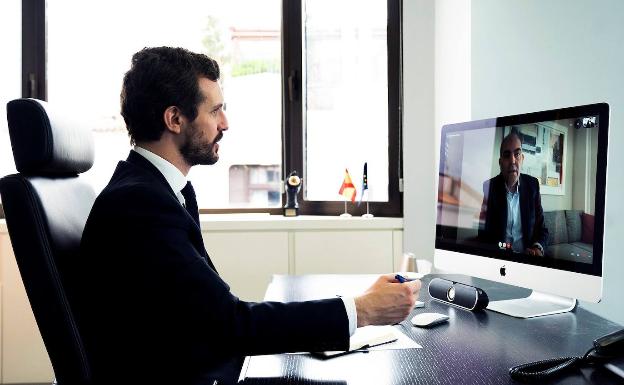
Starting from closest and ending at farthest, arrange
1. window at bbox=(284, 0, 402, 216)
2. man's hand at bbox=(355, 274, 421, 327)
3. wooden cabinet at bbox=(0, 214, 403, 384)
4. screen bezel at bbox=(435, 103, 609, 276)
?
man's hand at bbox=(355, 274, 421, 327)
screen bezel at bbox=(435, 103, 609, 276)
wooden cabinet at bbox=(0, 214, 403, 384)
window at bbox=(284, 0, 402, 216)

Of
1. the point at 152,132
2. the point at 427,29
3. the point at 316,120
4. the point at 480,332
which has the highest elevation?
the point at 427,29

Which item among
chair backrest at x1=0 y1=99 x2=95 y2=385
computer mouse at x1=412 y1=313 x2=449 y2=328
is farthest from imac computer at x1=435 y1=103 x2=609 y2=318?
chair backrest at x1=0 y1=99 x2=95 y2=385

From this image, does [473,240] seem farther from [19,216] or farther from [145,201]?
[19,216]

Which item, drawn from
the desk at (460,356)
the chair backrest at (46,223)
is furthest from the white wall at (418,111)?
the chair backrest at (46,223)

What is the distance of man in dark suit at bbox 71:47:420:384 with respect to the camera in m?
1.04

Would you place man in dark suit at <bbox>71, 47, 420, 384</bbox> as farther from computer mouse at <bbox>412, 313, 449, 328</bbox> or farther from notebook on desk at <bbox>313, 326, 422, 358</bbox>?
computer mouse at <bbox>412, 313, 449, 328</bbox>

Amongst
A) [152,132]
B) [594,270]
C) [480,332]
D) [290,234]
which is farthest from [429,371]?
[290,234]

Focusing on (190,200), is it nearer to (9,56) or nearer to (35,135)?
(35,135)

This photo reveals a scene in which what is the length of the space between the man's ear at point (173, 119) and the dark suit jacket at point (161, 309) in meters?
→ 0.24

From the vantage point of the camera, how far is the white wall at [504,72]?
2174mm

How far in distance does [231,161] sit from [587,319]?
2.23 metres

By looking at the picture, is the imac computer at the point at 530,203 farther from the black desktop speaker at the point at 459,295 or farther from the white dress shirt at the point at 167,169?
the white dress shirt at the point at 167,169

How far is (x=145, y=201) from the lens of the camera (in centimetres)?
109

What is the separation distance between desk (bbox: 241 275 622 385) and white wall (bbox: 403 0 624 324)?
0.91 metres
